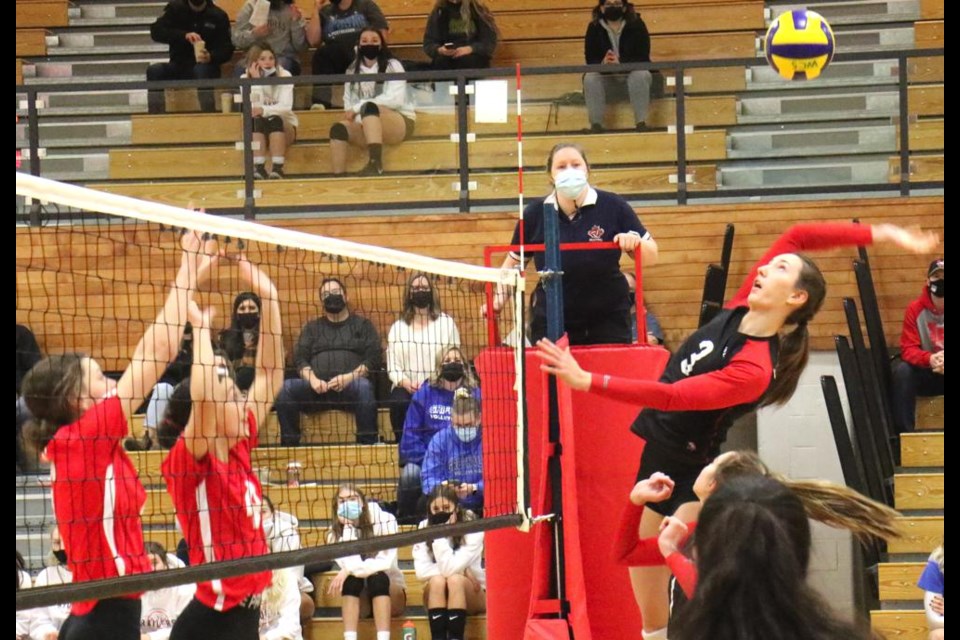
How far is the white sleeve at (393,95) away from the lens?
40.1 feet

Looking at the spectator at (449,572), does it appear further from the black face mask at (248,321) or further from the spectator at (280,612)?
the black face mask at (248,321)

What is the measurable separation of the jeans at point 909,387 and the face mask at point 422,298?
3606mm

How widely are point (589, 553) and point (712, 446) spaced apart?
0.95 meters

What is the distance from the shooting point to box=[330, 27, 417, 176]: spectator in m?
12.2

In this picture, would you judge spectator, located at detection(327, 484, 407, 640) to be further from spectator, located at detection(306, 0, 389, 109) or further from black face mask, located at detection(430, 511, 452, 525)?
spectator, located at detection(306, 0, 389, 109)

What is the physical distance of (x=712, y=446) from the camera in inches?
277

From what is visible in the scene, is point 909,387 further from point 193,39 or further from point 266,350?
point 193,39

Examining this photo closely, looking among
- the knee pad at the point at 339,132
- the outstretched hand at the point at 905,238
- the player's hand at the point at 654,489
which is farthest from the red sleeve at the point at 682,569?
the knee pad at the point at 339,132

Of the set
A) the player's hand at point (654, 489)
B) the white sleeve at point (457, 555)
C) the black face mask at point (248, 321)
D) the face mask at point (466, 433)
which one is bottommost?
the white sleeve at point (457, 555)

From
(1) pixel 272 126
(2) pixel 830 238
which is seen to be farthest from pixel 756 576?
(1) pixel 272 126

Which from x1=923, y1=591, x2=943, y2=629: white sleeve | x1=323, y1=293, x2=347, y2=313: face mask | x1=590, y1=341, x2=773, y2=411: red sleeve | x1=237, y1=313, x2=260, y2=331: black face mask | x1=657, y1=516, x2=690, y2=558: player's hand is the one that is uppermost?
x1=323, y1=293, x2=347, y2=313: face mask

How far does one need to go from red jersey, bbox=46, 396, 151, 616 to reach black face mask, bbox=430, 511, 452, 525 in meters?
4.35

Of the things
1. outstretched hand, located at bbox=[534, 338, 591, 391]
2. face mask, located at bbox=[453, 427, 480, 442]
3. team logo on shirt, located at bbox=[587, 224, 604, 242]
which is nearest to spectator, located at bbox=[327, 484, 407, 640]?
face mask, located at bbox=[453, 427, 480, 442]
